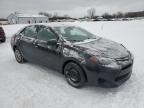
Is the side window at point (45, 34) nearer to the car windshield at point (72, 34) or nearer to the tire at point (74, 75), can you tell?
the car windshield at point (72, 34)

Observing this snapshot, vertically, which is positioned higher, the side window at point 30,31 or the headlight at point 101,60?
the side window at point 30,31

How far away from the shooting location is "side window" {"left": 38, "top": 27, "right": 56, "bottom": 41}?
4.65 metres

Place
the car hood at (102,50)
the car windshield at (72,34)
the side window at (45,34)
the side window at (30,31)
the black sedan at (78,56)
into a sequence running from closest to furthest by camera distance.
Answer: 1. the black sedan at (78,56)
2. the car hood at (102,50)
3. the car windshield at (72,34)
4. the side window at (45,34)
5. the side window at (30,31)

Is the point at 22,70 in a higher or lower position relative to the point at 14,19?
lower

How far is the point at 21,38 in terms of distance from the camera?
5.81 meters

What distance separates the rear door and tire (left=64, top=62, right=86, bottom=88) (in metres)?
1.57

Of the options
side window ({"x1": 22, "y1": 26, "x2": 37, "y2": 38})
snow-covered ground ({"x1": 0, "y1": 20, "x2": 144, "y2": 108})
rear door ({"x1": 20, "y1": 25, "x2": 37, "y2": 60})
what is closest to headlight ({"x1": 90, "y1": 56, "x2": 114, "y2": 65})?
snow-covered ground ({"x1": 0, "y1": 20, "x2": 144, "y2": 108})

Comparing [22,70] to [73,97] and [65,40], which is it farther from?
[73,97]

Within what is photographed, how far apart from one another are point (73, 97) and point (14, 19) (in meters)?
61.7

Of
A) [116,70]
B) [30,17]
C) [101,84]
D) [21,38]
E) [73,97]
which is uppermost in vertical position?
[30,17]

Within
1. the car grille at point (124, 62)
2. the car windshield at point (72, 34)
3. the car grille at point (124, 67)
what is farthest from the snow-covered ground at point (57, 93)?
the car windshield at point (72, 34)

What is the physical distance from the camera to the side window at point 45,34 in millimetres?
4651

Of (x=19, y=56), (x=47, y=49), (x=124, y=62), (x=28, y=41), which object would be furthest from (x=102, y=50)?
(x=19, y=56)

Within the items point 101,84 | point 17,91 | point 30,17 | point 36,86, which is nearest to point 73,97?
point 101,84
